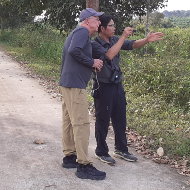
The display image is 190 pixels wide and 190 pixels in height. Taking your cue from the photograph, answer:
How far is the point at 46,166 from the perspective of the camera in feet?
15.3

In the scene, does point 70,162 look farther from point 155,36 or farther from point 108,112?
point 155,36

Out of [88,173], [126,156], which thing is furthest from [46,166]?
[126,156]

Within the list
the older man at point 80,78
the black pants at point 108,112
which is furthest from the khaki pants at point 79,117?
the black pants at point 108,112

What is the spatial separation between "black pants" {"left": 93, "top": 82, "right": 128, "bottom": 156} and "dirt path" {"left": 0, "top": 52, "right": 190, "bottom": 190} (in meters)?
0.26

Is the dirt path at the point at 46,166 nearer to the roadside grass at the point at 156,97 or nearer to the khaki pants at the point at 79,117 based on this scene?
the khaki pants at the point at 79,117

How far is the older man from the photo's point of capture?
3.99 meters

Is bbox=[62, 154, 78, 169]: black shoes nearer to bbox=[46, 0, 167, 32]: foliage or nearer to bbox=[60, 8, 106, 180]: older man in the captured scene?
bbox=[60, 8, 106, 180]: older man

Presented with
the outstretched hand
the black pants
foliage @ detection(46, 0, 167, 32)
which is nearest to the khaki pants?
the black pants

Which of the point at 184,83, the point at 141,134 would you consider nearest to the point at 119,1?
the point at 184,83

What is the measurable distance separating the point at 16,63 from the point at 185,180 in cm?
1204

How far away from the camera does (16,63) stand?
611 inches

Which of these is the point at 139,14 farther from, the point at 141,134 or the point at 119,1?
the point at 141,134

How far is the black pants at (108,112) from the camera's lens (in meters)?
4.61

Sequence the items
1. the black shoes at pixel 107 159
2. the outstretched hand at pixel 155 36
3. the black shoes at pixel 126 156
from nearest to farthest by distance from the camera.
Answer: the outstretched hand at pixel 155 36 < the black shoes at pixel 107 159 < the black shoes at pixel 126 156
